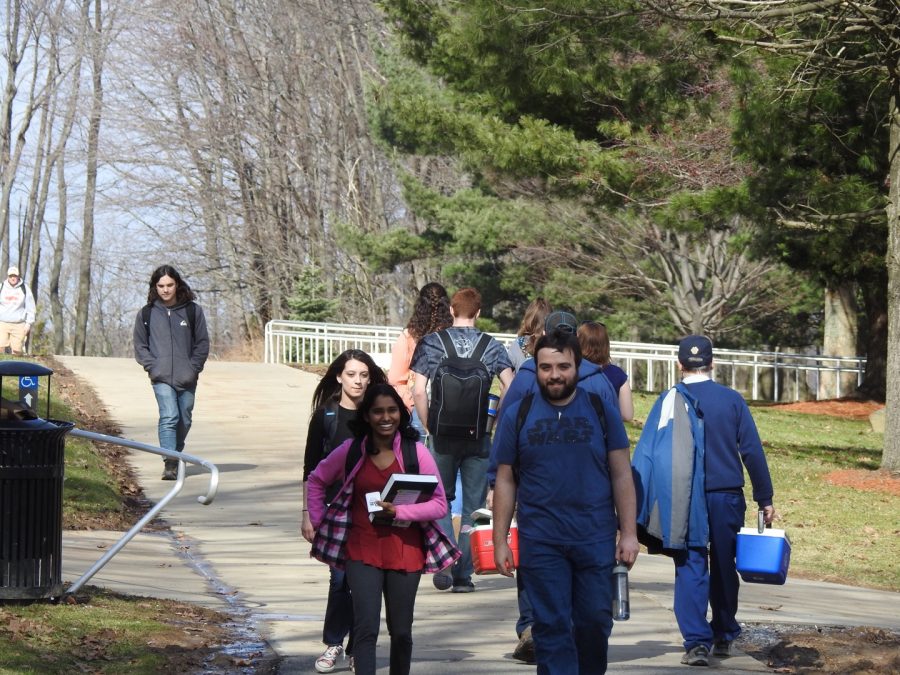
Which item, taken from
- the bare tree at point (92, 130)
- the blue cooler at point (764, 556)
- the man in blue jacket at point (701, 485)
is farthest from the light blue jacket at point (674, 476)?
the bare tree at point (92, 130)

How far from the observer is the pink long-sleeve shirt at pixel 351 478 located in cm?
566

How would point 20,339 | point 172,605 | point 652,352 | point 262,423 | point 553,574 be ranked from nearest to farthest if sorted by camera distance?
point 553,574 < point 172,605 < point 262,423 < point 20,339 < point 652,352

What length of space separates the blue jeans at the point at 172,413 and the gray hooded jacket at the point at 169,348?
7cm

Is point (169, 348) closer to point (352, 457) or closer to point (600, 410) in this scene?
point (352, 457)

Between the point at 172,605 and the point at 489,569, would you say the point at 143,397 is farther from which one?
the point at 489,569

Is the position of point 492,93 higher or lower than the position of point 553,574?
higher

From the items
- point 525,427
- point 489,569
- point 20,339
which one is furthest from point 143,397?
point 525,427

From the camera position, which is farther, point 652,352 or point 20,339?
point 652,352

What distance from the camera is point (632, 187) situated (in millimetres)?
19578

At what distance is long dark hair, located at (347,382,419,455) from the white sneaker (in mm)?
1208

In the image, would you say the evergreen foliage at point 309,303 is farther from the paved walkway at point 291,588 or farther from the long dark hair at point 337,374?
the long dark hair at point 337,374

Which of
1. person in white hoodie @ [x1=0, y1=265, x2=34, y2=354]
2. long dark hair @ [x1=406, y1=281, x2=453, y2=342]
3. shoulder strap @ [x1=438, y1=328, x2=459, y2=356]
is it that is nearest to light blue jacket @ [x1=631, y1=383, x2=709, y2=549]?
shoulder strap @ [x1=438, y1=328, x2=459, y2=356]

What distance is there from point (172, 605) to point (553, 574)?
291 centimetres

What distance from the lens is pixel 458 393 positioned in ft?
26.0
